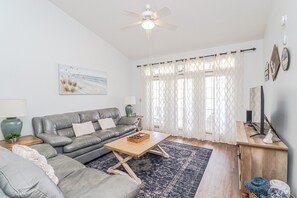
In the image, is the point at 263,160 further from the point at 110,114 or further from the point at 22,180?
the point at 110,114

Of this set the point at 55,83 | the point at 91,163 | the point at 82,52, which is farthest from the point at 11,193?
the point at 82,52

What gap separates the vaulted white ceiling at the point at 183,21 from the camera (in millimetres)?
2725

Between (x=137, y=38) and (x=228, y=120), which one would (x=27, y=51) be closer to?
(x=137, y=38)

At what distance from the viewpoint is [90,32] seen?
13.2 ft

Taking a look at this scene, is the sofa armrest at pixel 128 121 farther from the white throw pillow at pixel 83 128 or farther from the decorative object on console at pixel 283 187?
the decorative object on console at pixel 283 187

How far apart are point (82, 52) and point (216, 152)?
158 inches

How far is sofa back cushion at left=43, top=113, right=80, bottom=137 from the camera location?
290 cm

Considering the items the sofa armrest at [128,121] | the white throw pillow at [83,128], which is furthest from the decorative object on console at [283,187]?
the white throw pillow at [83,128]

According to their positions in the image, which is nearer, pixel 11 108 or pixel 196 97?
pixel 11 108

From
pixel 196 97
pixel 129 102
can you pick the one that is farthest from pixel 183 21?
pixel 129 102

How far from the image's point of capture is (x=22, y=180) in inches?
36.5

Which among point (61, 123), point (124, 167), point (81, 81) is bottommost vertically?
point (124, 167)

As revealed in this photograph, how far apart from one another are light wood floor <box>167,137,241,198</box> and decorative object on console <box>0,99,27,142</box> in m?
2.90

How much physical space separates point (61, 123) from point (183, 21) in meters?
3.36
